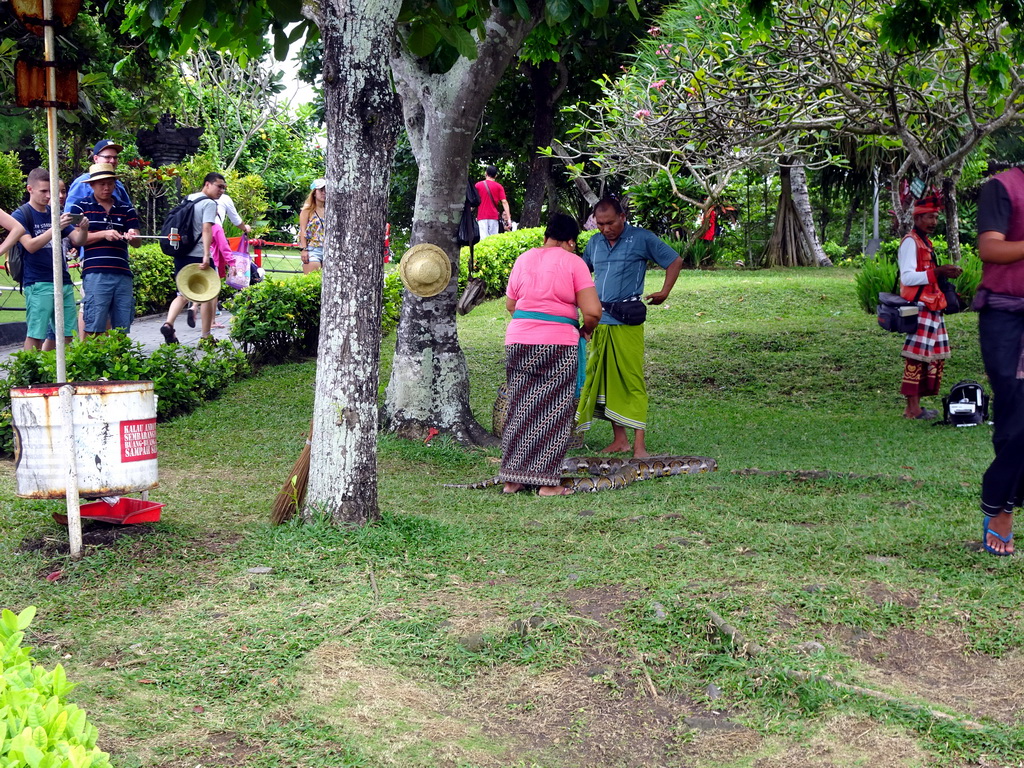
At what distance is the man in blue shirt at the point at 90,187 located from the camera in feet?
29.9

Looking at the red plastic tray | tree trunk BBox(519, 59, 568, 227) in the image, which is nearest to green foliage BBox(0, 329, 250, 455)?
the red plastic tray

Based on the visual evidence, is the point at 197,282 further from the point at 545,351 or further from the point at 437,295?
the point at 545,351

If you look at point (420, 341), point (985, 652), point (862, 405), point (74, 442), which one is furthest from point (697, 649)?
point (862, 405)

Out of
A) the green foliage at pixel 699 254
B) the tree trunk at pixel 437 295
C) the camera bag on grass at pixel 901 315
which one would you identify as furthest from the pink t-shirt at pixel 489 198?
the camera bag on grass at pixel 901 315

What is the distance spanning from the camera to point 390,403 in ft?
28.3

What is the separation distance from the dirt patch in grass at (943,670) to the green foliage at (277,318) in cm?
839

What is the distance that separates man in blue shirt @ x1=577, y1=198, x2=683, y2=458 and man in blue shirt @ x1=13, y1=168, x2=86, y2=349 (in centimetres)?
444

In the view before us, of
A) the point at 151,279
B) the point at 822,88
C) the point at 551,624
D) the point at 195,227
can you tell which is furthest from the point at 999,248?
the point at 151,279

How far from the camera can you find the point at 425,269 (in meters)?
8.00

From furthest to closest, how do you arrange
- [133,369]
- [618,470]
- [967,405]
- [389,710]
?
[967,405], [133,369], [618,470], [389,710]

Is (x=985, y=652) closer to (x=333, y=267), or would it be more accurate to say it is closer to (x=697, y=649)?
(x=697, y=649)

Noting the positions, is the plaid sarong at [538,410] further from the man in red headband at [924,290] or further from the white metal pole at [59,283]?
the man in red headband at [924,290]

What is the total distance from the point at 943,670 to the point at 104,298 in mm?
8172

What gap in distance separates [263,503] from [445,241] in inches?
118
